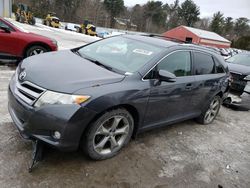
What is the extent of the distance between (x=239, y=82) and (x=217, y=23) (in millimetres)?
70049

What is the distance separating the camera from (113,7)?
208 feet

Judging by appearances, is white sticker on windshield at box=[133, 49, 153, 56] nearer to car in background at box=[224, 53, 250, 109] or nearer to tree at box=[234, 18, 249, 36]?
car in background at box=[224, 53, 250, 109]

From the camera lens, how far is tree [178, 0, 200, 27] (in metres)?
69.9

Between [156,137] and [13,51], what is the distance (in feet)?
16.0

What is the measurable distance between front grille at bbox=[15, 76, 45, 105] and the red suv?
4189 millimetres

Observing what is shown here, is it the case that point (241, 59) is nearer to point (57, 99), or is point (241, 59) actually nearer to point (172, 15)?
point (57, 99)

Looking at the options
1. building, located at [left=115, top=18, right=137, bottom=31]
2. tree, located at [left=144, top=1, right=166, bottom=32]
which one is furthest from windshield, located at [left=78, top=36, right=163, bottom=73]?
tree, located at [left=144, top=1, right=166, bottom=32]

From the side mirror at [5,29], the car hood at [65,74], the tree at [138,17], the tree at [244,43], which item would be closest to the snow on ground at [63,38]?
the side mirror at [5,29]

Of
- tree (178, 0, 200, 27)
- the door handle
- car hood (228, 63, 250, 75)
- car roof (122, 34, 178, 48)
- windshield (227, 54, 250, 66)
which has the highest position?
tree (178, 0, 200, 27)

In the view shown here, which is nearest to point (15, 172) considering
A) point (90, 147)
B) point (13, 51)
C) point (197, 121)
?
point (90, 147)

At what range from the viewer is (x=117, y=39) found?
4.08 metres

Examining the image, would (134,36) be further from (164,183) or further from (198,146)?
(164,183)

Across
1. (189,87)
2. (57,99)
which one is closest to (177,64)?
(189,87)

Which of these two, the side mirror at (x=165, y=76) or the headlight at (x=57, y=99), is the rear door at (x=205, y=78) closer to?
the side mirror at (x=165, y=76)
